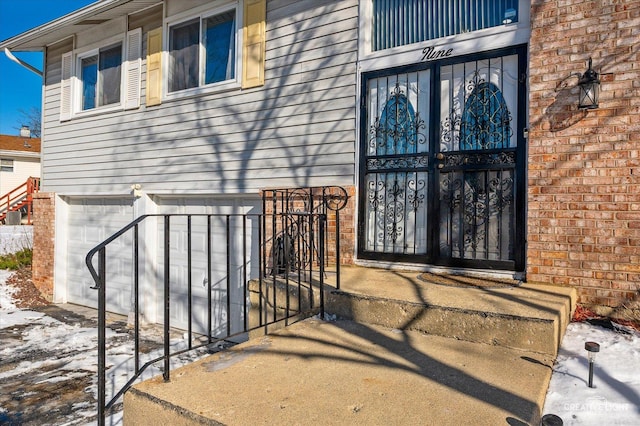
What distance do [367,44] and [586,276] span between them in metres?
3.22

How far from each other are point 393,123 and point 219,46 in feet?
10.2

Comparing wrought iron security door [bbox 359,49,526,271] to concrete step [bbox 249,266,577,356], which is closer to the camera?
concrete step [bbox 249,266,577,356]

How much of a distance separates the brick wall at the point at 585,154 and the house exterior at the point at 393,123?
0.4 inches

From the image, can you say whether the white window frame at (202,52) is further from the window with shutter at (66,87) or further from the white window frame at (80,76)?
the window with shutter at (66,87)

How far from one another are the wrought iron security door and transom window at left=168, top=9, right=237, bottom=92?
242cm

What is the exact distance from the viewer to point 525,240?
3.91m

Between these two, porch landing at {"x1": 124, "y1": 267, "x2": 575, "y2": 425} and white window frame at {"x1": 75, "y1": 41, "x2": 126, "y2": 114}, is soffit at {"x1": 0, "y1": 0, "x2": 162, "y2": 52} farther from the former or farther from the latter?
porch landing at {"x1": 124, "y1": 267, "x2": 575, "y2": 425}

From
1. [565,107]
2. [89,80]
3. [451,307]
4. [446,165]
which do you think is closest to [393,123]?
[446,165]

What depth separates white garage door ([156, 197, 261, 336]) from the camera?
239 inches

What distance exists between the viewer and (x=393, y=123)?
4695mm

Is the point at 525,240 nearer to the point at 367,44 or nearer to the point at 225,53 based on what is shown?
the point at 367,44

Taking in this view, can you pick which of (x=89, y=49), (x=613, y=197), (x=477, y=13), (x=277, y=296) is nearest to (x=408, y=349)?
(x=277, y=296)

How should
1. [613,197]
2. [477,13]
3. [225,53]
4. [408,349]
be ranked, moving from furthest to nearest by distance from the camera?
[225,53]
[477,13]
[613,197]
[408,349]

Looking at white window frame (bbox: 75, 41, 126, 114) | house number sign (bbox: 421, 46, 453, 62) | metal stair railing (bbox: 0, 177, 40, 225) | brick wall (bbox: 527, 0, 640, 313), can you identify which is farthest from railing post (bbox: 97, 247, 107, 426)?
metal stair railing (bbox: 0, 177, 40, 225)
